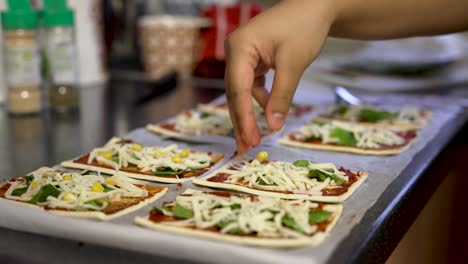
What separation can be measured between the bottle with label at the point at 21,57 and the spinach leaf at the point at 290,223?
969mm

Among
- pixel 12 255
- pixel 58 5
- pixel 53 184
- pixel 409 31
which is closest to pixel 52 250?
pixel 12 255

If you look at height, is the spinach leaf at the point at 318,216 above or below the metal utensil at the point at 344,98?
above

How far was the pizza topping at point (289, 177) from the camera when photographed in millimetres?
1139

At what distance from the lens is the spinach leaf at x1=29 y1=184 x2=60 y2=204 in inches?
41.0

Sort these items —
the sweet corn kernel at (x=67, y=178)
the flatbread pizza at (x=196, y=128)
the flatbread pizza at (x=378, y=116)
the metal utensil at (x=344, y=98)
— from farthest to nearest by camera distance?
the metal utensil at (x=344, y=98), the flatbread pizza at (x=378, y=116), the flatbread pizza at (x=196, y=128), the sweet corn kernel at (x=67, y=178)

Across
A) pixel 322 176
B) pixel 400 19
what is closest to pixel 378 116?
pixel 400 19

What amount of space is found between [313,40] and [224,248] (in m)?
0.46

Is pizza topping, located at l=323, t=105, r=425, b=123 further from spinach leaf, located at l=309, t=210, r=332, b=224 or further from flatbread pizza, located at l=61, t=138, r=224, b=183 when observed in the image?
spinach leaf, located at l=309, t=210, r=332, b=224

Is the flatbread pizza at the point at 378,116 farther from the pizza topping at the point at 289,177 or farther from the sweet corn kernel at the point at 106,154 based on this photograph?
the sweet corn kernel at the point at 106,154

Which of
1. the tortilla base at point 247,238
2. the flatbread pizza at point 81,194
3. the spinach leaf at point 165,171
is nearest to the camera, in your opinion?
the tortilla base at point 247,238

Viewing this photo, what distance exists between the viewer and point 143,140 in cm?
154

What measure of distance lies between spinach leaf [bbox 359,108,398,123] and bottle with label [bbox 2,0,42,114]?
0.84 m

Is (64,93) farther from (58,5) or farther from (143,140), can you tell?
(143,140)

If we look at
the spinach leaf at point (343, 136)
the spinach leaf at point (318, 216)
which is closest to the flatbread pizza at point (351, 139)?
the spinach leaf at point (343, 136)
